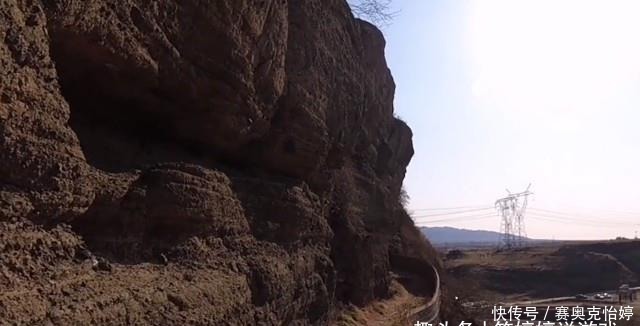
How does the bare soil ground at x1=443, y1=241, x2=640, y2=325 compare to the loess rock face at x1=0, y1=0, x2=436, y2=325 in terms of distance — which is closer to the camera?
the loess rock face at x1=0, y1=0, x2=436, y2=325

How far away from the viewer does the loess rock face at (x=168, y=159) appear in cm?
461

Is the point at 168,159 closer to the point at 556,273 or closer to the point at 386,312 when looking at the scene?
the point at 386,312

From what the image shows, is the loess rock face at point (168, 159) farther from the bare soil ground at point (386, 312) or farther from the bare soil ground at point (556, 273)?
the bare soil ground at point (556, 273)

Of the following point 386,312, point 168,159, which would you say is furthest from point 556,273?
point 168,159

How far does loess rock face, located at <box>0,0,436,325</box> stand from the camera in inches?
181

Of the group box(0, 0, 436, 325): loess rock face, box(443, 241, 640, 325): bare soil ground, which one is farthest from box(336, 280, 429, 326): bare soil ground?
box(443, 241, 640, 325): bare soil ground

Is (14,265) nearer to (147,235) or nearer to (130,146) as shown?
(147,235)

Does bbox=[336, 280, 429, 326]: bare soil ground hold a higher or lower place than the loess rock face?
lower

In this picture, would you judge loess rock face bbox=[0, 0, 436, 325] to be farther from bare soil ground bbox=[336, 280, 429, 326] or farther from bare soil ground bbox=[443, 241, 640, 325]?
bare soil ground bbox=[443, 241, 640, 325]

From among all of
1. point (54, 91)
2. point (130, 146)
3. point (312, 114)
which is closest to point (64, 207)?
point (54, 91)

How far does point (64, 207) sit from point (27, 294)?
91cm

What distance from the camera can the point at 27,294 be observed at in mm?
4305

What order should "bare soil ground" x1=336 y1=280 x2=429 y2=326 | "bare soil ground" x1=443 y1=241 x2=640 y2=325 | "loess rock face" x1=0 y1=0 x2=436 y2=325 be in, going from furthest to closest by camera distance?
"bare soil ground" x1=443 y1=241 x2=640 y2=325, "bare soil ground" x1=336 y1=280 x2=429 y2=326, "loess rock face" x1=0 y1=0 x2=436 y2=325

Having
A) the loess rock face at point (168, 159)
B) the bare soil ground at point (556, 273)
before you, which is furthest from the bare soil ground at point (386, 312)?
the bare soil ground at point (556, 273)
